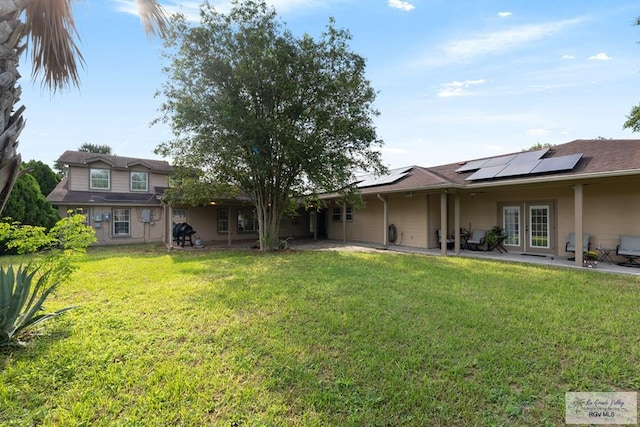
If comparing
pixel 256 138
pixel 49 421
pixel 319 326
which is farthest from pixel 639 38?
pixel 49 421

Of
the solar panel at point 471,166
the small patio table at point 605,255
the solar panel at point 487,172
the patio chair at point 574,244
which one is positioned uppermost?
the solar panel at point 471,166

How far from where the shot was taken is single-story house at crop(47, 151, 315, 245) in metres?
14.1

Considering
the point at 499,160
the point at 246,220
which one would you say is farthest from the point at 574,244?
the point at 246,220

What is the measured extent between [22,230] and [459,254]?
1124cm

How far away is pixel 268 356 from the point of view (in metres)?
3.22

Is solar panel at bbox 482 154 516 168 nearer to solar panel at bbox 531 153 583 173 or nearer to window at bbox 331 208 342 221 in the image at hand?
solar panel at bbox 531 153 583 173

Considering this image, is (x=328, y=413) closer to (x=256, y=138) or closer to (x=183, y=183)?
(x=256, y=138)

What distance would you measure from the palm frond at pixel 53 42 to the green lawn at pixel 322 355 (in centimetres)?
292

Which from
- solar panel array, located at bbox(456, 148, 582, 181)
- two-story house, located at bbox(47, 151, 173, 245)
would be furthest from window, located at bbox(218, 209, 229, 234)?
solar panel array, located at bbox(456, 148, 582, 181)

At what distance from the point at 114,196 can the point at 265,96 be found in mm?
9830

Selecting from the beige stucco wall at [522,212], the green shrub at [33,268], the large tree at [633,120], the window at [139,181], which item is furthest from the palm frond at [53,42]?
the large tree at [633,120]

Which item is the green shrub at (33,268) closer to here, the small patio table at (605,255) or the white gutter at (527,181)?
the white gutter at (527,181)

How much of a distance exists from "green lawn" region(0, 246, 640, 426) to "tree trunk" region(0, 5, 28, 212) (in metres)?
1.81

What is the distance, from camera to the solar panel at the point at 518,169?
31.3 ft
